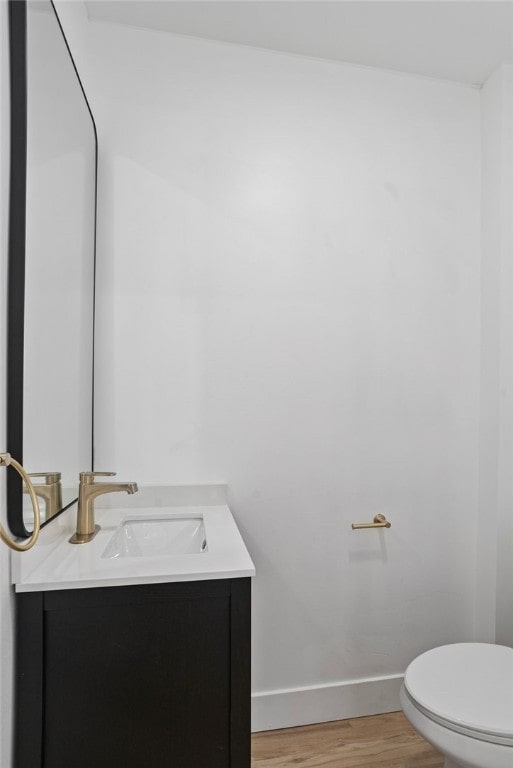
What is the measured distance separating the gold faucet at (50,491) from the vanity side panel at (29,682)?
0.63ft

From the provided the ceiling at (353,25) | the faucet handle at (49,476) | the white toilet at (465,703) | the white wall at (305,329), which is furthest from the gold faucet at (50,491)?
the ceiling at (353,25)

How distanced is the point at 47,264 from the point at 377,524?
4.74ft

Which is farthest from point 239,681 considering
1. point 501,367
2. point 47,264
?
point 501,367

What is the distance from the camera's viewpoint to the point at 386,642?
1851 mm

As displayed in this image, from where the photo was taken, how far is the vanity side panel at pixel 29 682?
971 millimetres

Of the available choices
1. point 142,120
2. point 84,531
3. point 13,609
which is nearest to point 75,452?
point 84,531

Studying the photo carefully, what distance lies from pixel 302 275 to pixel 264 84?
0.75 metres

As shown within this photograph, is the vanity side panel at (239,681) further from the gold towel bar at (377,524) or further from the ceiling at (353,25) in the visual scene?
the ceiling at (353,25)

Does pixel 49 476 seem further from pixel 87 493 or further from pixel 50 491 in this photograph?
pixel 87 493

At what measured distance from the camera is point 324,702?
1763 millimetres

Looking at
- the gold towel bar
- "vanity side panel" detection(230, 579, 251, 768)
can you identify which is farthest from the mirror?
the gold towel bar

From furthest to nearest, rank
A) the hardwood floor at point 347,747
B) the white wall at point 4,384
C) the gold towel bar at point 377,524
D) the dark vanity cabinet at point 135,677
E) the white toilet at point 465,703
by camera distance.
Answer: the gold towel bar at point 377,524 → the hardwood floor at point 347,747 → the white toilet at point 465,703 → the dark vanity cabinet at point 135,677 → the white wall at point 4,384

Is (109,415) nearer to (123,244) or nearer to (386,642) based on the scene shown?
(123,244)

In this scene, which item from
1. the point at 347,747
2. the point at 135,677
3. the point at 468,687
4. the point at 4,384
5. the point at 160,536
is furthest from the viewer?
the point at 347,747
